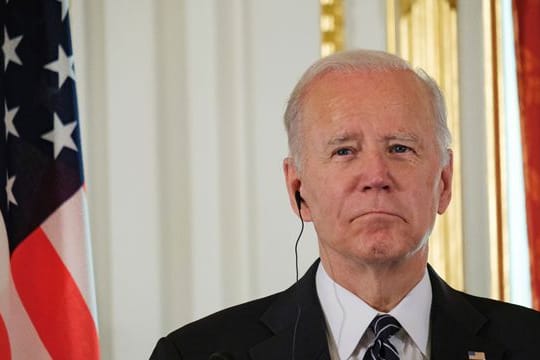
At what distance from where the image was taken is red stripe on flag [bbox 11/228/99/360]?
332 cm

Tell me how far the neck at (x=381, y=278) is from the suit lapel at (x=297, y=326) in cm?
10

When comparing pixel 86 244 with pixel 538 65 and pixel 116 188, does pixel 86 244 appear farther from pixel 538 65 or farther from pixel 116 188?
pixel 538 65

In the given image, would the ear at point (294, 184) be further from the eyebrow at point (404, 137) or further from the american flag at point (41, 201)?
the american flag at point (41, 201)

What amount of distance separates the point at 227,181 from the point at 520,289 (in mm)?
1334

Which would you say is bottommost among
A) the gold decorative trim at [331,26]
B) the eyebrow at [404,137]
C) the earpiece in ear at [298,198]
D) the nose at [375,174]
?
the earpiece in ear at [298,198]

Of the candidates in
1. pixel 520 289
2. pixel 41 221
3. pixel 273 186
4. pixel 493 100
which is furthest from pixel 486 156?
pixel 41 221

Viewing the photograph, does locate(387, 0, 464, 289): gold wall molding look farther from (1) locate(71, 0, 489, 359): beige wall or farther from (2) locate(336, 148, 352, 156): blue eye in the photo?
(2) locate(336, 148, 352, 156): blue eye

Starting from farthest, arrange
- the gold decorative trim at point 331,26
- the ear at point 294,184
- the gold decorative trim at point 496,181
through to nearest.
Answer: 1. the gold decorative trim at point 496,181
2. the gold decorative trim at point 331,26
3. the ear at point 294,184

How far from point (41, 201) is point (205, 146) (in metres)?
0.88

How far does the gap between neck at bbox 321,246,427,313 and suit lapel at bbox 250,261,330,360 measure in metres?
0.10

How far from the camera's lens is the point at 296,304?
227 centimetres

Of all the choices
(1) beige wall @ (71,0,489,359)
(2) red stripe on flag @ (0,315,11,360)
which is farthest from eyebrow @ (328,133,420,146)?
(1) beige wall @ (71,0,489,359)

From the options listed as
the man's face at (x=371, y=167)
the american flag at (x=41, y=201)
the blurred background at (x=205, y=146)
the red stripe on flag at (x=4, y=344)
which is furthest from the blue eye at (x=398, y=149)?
the blurred background at (x=205, y=146)

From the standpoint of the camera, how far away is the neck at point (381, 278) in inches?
85.1
